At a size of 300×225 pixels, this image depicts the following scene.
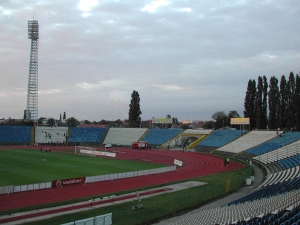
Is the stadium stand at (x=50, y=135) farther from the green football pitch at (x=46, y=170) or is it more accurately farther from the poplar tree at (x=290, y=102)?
the poplar tree at (x=290, y=102)

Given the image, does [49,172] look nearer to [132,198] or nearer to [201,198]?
[132,198]

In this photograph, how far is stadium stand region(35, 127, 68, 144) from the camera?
91.8 metres

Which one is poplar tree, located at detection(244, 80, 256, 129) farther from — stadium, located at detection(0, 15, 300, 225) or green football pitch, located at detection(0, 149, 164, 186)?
green football pitch, located at detection(0, 149, 164, 186)

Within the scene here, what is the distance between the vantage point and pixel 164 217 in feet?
70.0

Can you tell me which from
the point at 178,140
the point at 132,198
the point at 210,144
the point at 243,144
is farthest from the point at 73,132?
the point at 132,198

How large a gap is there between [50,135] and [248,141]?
196 ft

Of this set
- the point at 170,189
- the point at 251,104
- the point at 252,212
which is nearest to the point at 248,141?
the point at 251,104

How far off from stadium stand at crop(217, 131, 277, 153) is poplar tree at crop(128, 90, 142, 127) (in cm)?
4648

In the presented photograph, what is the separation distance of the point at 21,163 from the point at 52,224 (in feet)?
98.6

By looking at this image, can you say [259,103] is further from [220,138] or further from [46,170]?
[46,170]

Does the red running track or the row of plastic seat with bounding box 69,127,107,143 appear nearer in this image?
the red running track

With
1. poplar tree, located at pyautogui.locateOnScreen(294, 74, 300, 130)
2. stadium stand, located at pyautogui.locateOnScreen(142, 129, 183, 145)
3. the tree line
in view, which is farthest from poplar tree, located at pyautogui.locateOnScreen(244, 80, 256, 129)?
stadium stand, located at pyautogui.locateOnScreen(142, 129, 183, 145)

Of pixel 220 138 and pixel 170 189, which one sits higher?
pixel 220 138

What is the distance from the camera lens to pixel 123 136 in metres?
96.0
